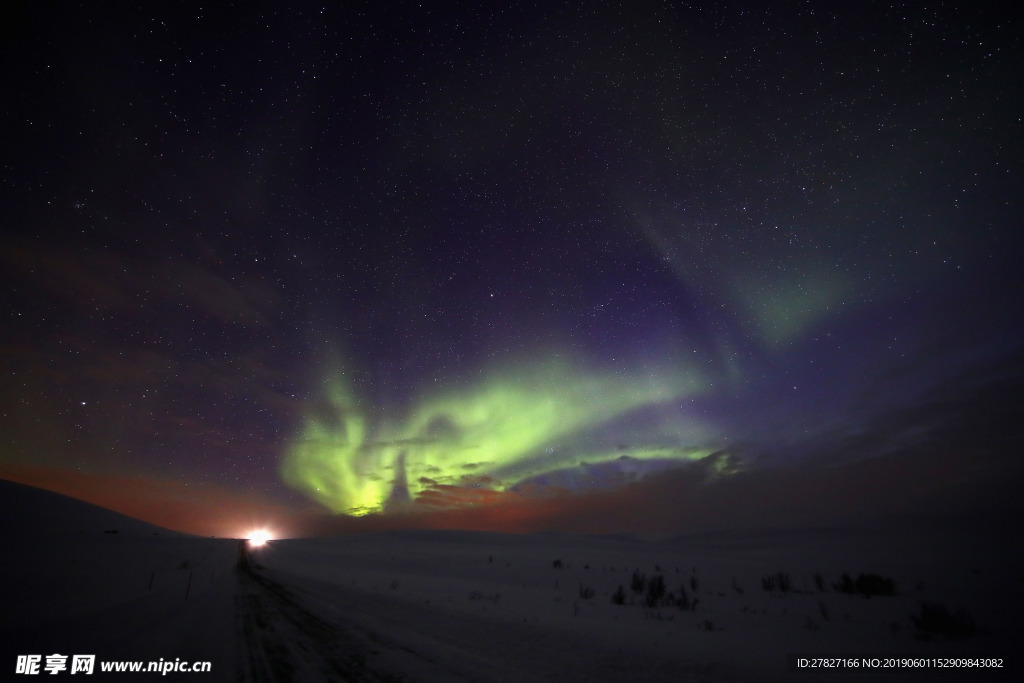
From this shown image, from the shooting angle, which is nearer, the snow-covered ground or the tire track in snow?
the tire track in snow

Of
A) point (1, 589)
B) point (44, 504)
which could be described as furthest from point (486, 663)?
point (44, 504)

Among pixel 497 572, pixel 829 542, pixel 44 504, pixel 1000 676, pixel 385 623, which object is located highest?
pixel 44 504

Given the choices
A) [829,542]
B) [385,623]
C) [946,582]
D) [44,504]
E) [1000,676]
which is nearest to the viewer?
[1000,676]

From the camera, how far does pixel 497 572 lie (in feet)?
74.2

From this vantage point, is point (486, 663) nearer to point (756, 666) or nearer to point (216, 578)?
point (756, 666)

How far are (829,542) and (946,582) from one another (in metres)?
26.4

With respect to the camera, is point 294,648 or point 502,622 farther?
point 502,622

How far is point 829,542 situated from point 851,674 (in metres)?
38.7

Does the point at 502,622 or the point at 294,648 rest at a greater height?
the point at 294,648

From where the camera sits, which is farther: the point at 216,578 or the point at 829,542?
the point at 829,542

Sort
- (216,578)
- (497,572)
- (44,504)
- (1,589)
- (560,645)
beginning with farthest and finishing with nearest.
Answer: (44,504) → (497,572) → (216,578) → (1,589) → (560,645)

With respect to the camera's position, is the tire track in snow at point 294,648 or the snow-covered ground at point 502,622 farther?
the snow-covered ground at point 502,622

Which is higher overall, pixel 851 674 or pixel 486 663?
pixel 486 663

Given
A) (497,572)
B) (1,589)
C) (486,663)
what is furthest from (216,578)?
(486,663)
